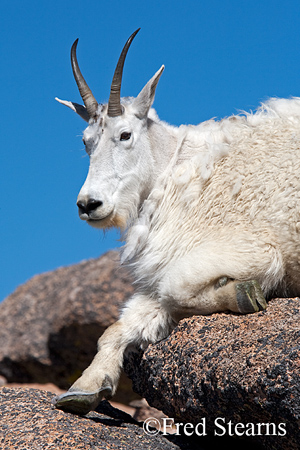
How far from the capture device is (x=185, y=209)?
15.2 ft

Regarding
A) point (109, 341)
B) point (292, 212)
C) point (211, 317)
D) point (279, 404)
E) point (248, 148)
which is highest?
point (248, 148)

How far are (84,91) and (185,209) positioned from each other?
4.61 ft

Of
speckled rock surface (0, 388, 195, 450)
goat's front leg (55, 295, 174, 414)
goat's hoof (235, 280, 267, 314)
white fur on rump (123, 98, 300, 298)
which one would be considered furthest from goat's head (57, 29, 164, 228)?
speckled rock surface (0, 388, 195, 450)

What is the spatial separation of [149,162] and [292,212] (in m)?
1.32

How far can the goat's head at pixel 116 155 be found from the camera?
4.45m

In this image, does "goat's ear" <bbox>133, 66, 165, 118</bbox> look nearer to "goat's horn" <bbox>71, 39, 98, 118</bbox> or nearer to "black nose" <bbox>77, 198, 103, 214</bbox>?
"goat's horn" <bbox>71, 39, 98, 118</bbox>

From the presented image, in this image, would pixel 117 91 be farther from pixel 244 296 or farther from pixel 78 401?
pixel 78 401

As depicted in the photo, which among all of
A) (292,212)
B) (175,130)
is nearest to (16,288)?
(175,130)

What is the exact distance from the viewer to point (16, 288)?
1252 centimetres

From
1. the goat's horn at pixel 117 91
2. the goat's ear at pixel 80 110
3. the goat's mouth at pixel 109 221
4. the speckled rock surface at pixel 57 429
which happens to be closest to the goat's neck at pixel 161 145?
the goat's horn at pixel 117 91

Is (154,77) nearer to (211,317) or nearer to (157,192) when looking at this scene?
(157,192)

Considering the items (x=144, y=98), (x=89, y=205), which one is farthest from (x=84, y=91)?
(x=89, y=205)

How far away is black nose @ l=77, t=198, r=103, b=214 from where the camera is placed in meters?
4.37

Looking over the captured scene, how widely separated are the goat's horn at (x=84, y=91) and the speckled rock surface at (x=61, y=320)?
490 centimetres
